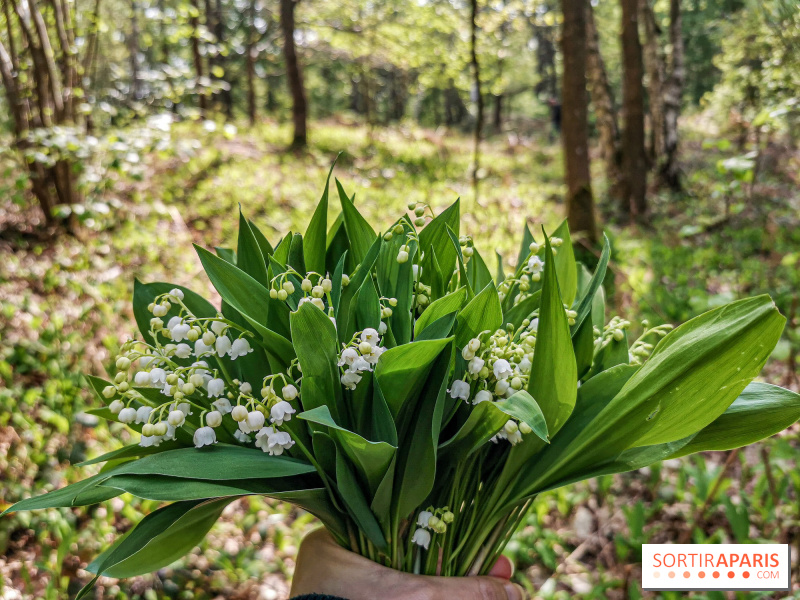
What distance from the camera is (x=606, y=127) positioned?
9195 millimetres

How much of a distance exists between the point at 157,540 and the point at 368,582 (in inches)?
12.6

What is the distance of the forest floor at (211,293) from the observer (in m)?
2.42

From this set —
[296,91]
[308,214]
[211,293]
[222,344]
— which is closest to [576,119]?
[308,214]

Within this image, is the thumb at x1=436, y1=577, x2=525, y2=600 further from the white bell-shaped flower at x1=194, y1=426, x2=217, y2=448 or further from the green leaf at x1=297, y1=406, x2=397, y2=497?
the white bell-shaped flower at x1=194, y1=426, x2=217, y2=448

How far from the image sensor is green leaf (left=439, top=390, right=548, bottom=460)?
70cm

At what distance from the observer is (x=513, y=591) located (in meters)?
1.01

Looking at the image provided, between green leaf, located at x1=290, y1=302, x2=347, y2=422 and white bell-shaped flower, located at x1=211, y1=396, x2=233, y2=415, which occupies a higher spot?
green leaf, located at x1=290, y1=302, x2=347, y2=422

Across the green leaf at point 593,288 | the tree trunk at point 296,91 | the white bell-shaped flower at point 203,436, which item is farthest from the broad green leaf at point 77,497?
the tree trunk at point 296,91

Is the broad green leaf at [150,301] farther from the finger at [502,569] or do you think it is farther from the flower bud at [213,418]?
the finger at [502,569]

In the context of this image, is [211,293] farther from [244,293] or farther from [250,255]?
[244,293]

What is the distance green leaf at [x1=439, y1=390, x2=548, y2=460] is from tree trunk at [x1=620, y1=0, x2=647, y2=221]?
785 cm

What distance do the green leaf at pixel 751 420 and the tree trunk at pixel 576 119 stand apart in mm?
4508

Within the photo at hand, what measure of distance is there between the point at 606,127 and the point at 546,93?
25.1m

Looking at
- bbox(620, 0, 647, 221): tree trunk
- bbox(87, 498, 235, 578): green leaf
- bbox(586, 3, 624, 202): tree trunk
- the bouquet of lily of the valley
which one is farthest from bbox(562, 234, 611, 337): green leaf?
bbox(586, 3, 624, 202): tree trunk
